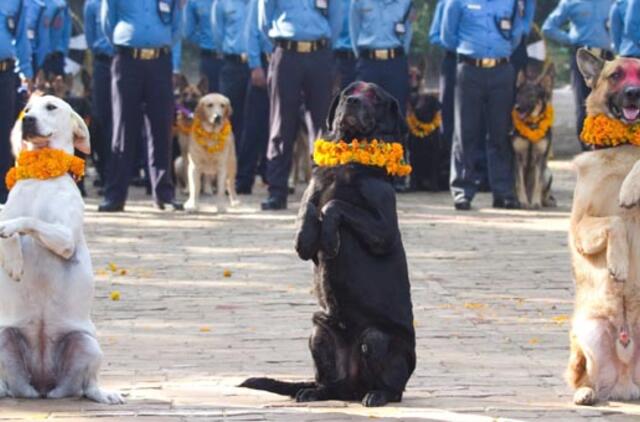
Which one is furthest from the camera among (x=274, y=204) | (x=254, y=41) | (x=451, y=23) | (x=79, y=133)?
(x=254, y=41)

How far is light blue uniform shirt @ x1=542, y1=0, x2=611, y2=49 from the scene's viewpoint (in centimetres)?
2023

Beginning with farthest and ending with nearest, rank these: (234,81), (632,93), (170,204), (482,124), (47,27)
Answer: (234,81) → (47,27) → (482,124) → (170,204) → (632,93)

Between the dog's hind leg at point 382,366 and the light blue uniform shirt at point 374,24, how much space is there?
1099cm

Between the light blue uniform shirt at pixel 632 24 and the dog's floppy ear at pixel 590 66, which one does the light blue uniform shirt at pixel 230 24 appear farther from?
the dog's floppy ear at pixel 590 66

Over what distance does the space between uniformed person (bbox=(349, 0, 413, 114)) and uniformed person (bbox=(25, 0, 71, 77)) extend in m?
3.72

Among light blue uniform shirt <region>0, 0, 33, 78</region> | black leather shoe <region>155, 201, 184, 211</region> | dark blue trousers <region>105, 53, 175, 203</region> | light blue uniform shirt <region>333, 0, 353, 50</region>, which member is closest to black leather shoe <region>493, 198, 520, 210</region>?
light blue uniform shirt <region>333, 0, 353, 50</region>

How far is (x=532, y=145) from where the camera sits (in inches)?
771

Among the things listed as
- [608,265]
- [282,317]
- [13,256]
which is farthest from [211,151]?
[608,265]

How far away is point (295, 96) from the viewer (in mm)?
18984

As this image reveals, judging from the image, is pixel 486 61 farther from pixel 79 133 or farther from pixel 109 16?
pixel 79 133

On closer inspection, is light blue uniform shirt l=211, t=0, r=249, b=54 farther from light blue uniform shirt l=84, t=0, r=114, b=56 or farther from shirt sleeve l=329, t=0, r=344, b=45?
shirt sleeve l=329, t=0, r=344, b=45

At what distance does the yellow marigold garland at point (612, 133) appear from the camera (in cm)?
935

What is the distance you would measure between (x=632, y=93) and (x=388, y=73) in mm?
10601

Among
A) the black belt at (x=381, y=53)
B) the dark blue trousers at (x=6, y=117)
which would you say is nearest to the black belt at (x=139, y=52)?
the dark blue trousers at (x=6, y=117)
